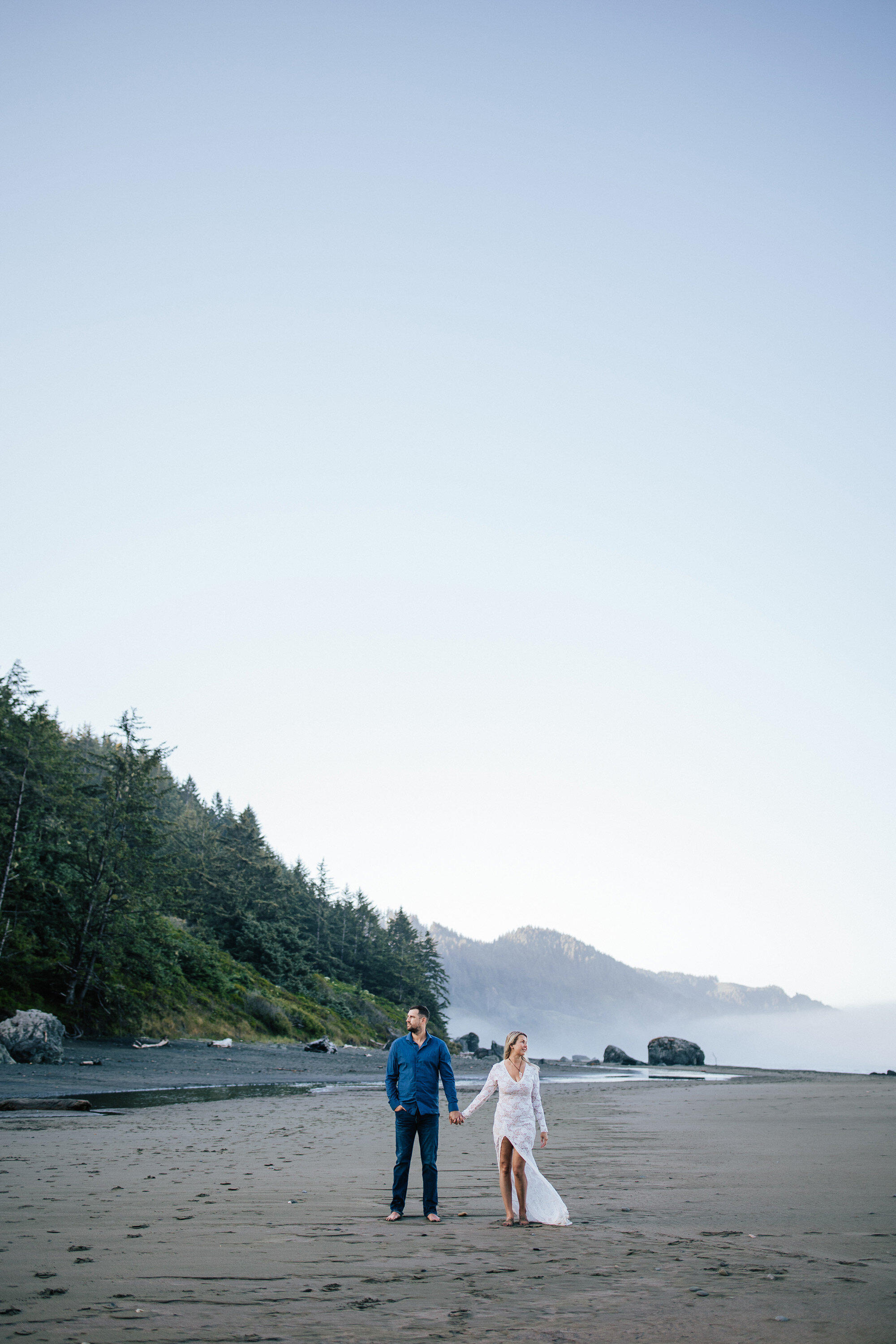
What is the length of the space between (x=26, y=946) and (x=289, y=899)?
42876mm

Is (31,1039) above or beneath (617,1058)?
above

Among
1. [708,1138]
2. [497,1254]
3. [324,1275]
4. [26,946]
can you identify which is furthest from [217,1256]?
[26,946]

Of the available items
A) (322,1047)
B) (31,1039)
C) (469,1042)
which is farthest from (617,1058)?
(31,1039)

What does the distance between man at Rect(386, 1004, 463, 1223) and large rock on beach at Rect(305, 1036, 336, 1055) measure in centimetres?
3657

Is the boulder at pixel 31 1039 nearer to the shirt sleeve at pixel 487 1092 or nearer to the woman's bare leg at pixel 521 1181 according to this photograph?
the shirt sleeve at pixel 487 1092

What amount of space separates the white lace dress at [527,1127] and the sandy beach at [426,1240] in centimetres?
28

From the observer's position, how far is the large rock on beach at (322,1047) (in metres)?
42.2

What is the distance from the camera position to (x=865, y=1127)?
612 inches

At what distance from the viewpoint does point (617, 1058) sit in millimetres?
66125

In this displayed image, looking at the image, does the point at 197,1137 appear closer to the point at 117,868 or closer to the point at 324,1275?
the point at 324,1275

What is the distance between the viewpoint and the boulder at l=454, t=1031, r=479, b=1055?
77812mm

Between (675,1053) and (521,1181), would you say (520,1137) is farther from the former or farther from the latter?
(675,1053)

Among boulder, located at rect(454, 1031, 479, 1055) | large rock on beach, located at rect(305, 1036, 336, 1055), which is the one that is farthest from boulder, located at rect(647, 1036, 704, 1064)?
large rock on beach, located at rect(305, 1036, 336, 1055)

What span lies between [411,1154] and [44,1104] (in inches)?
452
